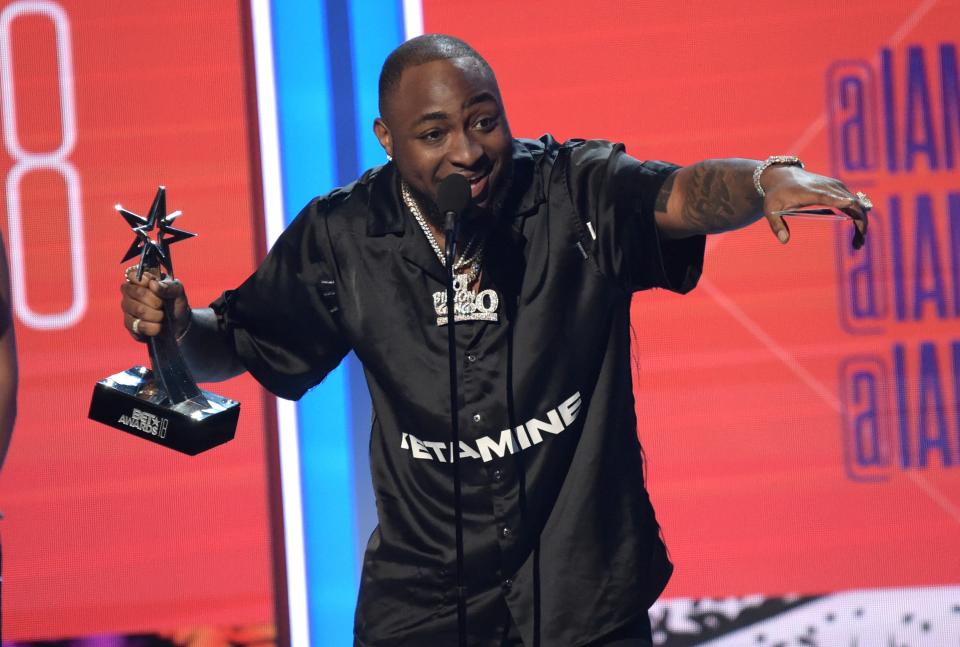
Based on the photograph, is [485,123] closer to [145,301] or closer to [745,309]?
[145,301]

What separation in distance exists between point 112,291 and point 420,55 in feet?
5.43

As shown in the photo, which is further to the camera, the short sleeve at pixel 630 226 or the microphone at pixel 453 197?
the short sleeve at pixel 630 226

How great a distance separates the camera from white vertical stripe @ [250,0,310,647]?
127 inches

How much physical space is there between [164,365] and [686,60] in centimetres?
183

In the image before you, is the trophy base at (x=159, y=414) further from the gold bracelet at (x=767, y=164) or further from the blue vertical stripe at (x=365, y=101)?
the blue vertical stripe at (x=365, y=101)

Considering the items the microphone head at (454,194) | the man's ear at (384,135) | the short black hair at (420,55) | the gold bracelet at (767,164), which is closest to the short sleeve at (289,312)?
the man's ear at (384,135)

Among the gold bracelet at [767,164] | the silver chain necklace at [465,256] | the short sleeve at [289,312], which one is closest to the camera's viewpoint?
the gold bracelet at [767,164]

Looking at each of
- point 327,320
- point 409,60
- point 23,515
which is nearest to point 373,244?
point 327,320

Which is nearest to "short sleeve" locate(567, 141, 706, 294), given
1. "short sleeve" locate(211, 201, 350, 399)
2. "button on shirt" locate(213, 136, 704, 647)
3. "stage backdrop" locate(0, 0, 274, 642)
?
"button on shirt" locate(213, 136, 704, 647)

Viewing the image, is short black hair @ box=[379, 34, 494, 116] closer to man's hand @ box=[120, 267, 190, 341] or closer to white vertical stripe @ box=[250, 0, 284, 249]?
man's hand @ box=[120, 267, 190, 341]

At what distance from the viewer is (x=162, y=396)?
6.66ft

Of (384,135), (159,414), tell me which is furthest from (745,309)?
(159,414)

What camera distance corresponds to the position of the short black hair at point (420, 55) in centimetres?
199

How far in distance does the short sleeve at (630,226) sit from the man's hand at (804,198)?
0.29m
